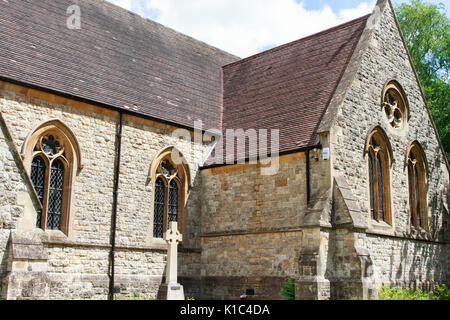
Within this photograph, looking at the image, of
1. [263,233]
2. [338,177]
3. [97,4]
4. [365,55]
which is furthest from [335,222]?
[97,4]

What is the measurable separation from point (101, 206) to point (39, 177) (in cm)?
195

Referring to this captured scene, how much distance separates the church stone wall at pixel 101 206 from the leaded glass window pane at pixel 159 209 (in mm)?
485

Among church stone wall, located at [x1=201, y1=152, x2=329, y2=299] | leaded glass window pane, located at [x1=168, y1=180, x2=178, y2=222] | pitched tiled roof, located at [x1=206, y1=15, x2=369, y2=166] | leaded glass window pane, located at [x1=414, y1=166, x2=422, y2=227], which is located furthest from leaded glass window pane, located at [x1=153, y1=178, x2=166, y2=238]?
leaded glass window pane, located at [x1=414, y1=166, x2=422, y2=227]

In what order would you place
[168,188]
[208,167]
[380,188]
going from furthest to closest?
[208,167], [168,188], [380,188]

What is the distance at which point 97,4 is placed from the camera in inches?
776

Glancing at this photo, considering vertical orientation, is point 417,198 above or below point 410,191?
below

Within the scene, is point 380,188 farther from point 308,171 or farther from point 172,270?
point 172,270

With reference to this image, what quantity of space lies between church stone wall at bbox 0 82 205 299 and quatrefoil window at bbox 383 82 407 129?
24.1 feet

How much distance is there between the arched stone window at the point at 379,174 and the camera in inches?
658

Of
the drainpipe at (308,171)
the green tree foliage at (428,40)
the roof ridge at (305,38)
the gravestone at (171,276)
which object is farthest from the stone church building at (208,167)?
the green tree foliage at (428,40)

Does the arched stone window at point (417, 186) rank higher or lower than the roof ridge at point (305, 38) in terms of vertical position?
lower

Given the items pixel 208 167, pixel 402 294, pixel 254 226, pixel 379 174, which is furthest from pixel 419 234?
pixel 208 167

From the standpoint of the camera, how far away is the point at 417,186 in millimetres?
19125

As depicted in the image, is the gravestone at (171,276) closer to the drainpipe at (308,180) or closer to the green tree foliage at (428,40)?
the drainpipe at (308,180)
